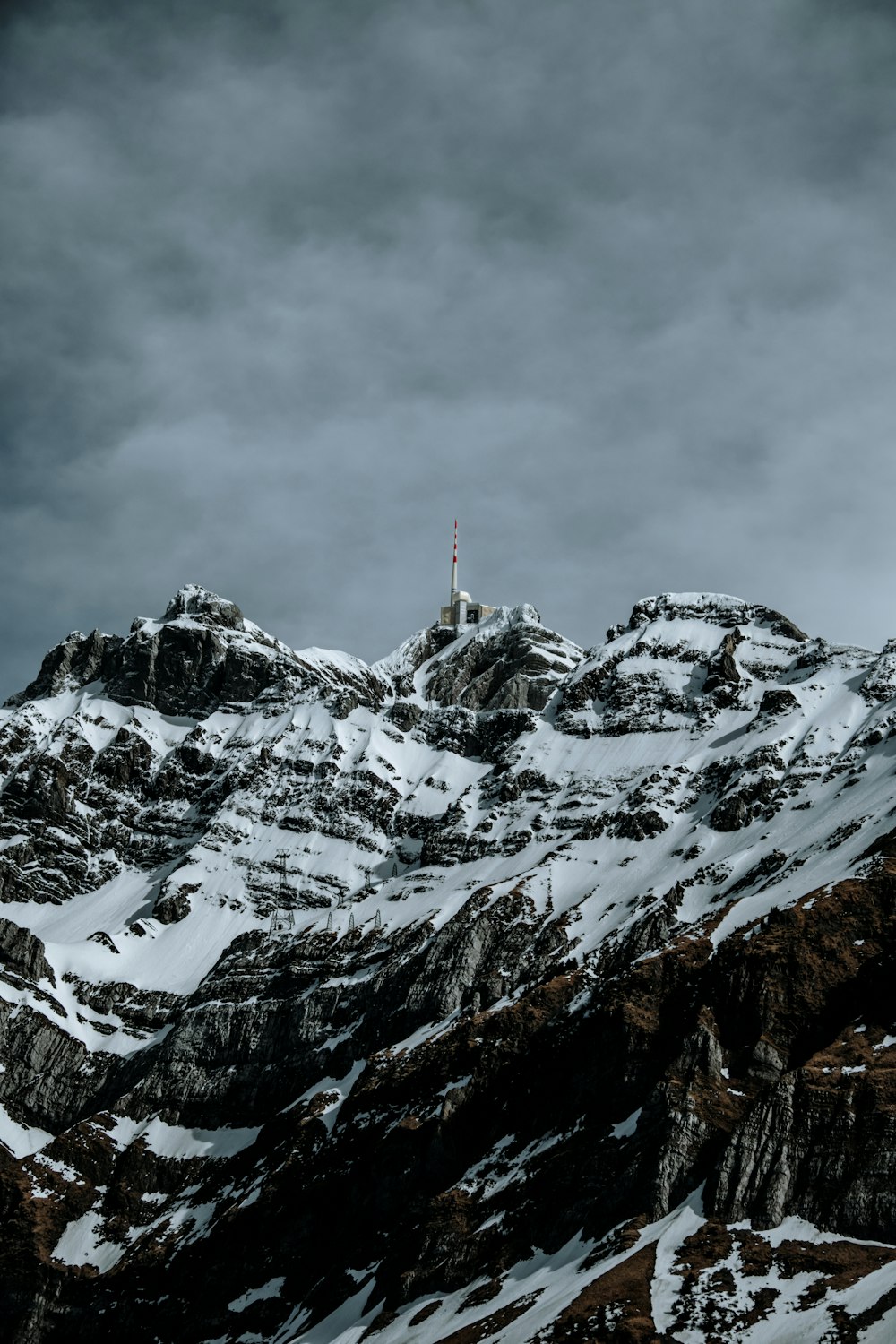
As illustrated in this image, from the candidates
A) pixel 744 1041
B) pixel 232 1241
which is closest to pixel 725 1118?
pixel 744 1041

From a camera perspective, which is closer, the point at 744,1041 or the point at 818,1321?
the point at 818,1321

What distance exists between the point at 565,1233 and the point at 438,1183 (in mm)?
38502

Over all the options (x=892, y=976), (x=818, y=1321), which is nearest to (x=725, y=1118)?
(x=892, y=976)

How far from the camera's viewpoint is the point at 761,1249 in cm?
12019

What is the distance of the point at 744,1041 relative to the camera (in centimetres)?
16012

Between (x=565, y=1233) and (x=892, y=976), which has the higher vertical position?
(x=892, y=976)

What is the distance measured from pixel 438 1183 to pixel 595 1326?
214 feet

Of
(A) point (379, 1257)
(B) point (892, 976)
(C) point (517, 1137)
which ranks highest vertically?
(B) point (892, 976)

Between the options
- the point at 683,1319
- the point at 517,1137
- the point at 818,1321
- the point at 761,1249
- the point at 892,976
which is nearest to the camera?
the point at 818,1321

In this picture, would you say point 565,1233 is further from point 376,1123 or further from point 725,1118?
point 376,1123

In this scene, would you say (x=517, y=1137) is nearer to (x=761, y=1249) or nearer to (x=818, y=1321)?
(x=761, y=1249)

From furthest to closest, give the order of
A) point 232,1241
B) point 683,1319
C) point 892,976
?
1. point 232,1241
2. point 892,976
3. point 683,1319

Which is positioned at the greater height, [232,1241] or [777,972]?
[777,972]

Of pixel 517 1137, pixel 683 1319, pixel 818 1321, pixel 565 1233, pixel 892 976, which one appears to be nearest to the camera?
pixel 818 1321
